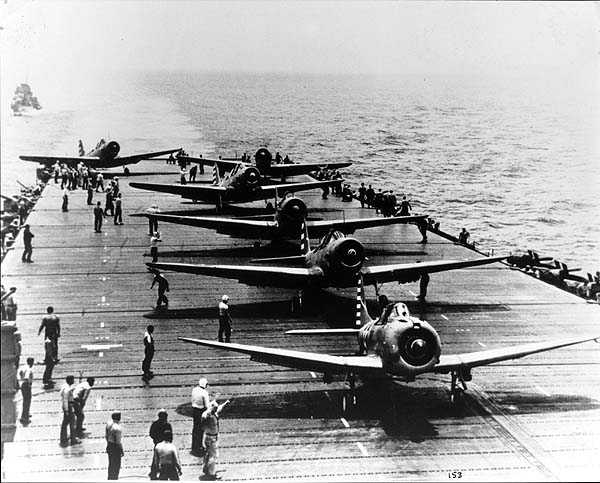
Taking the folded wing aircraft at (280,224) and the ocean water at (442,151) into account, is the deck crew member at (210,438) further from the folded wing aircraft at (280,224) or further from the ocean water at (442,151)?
the folded wing aircraft at (280,224)

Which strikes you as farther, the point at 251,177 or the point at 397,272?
the point at 251,177

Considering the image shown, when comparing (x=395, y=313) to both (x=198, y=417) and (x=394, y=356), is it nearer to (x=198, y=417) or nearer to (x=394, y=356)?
(x=394, y=356)

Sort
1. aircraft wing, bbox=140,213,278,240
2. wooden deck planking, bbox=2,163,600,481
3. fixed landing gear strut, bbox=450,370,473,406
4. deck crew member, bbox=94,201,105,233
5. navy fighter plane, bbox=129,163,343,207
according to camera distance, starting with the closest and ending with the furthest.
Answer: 1. wooden deck planking, bbox=2,163,600,481
2. fixed landing gear strut, bbox=450,370,473,406
3. aircraft wing, bbox=140,213,278,240
4. deck crew member, bbox=94,201,105,233
5. navy fighter plane, bbox=129,163,343,207

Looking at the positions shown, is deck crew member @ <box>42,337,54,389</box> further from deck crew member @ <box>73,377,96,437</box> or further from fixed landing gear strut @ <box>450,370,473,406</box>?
fixed landing gear strut @ <box>450,370,473,406</box>

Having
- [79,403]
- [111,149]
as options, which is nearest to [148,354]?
[79,403]

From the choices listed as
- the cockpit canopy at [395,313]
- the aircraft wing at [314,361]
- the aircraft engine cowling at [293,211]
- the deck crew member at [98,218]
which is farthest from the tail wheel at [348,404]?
the deck crew member at [98,218]

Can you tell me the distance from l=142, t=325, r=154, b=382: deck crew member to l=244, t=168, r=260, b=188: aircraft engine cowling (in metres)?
27.9

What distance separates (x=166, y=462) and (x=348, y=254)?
570 inches

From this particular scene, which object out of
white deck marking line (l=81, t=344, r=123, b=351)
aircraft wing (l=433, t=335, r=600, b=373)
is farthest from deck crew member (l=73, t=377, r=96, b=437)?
aircraft wing (l=433, t=335, r=600, b=373)

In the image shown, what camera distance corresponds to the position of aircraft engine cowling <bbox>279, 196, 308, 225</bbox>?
38544 mm

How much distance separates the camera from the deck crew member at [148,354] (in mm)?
22266

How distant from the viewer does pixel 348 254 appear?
28.8 m

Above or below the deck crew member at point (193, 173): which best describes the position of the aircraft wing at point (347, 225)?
below

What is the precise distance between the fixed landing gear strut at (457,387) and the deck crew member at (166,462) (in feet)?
27.1
